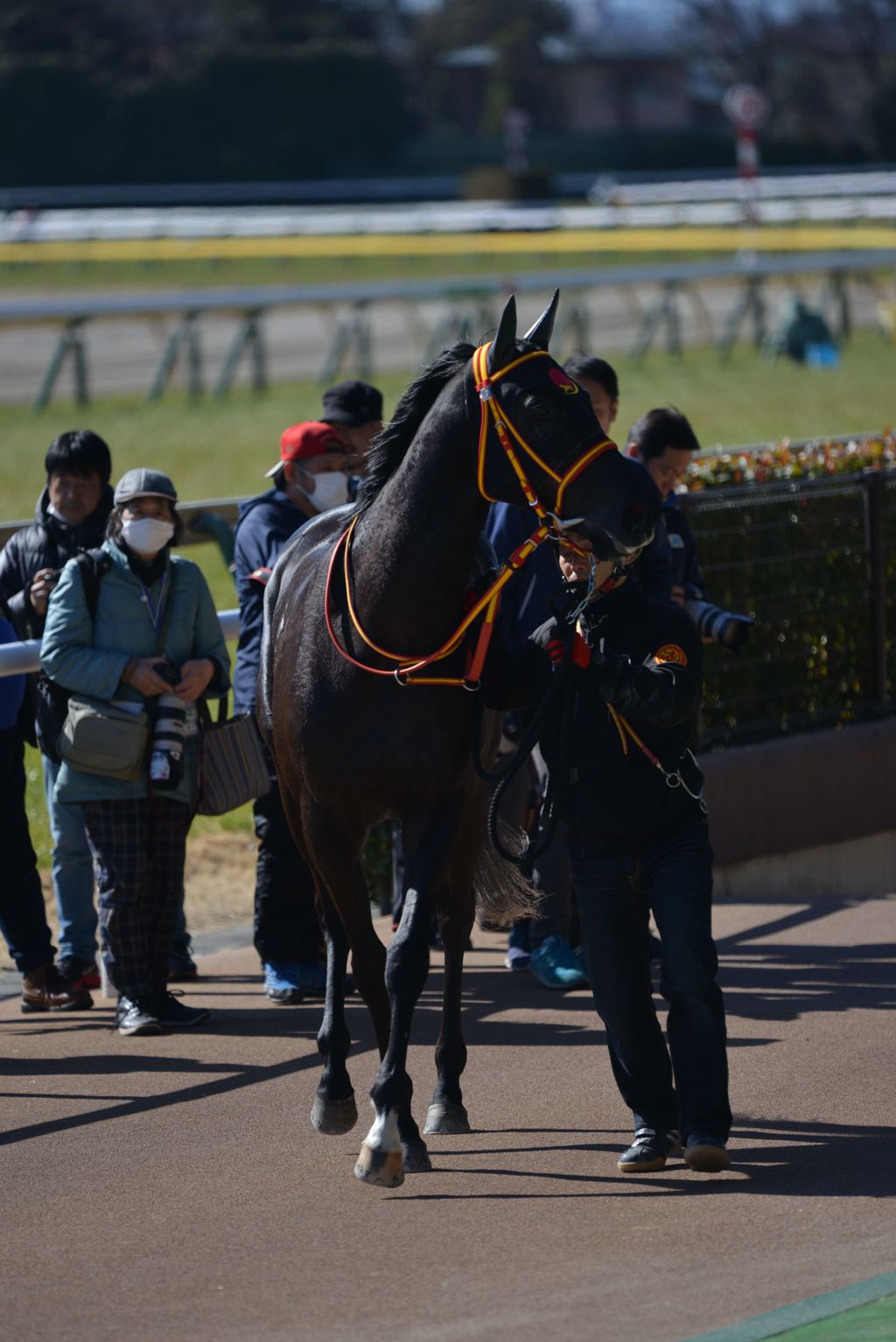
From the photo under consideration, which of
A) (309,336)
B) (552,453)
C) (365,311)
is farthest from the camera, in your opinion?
(309,336)

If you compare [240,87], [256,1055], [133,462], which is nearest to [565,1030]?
[256,1055]

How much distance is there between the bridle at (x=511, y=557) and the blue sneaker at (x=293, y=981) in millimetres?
2079

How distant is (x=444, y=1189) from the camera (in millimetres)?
5371

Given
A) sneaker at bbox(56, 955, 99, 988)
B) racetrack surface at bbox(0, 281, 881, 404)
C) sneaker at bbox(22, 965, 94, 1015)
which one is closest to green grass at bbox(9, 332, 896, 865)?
racetrack surface at bbox(0, 281, 881, 404)

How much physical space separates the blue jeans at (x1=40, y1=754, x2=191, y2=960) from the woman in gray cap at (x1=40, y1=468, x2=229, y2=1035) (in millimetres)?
380

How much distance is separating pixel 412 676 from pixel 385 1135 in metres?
1.17

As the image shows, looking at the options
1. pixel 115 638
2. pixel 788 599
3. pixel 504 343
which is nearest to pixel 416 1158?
pixel 504 343

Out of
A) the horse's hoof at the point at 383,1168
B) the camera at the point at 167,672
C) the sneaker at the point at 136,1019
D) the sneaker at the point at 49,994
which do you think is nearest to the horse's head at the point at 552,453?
the horse's hoof at the point at 383,1168

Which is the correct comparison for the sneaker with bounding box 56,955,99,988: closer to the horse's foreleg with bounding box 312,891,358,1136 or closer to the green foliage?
the horse's foreleg with bounding box 312,891,358,1136

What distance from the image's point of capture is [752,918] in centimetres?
861

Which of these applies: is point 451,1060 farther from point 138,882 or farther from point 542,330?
point 542,330

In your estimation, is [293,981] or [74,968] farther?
[74,968]

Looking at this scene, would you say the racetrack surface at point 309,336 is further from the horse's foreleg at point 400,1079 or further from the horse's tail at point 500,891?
the horse's foreleg at point 400,1079

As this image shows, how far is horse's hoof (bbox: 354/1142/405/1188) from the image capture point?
5277mm
